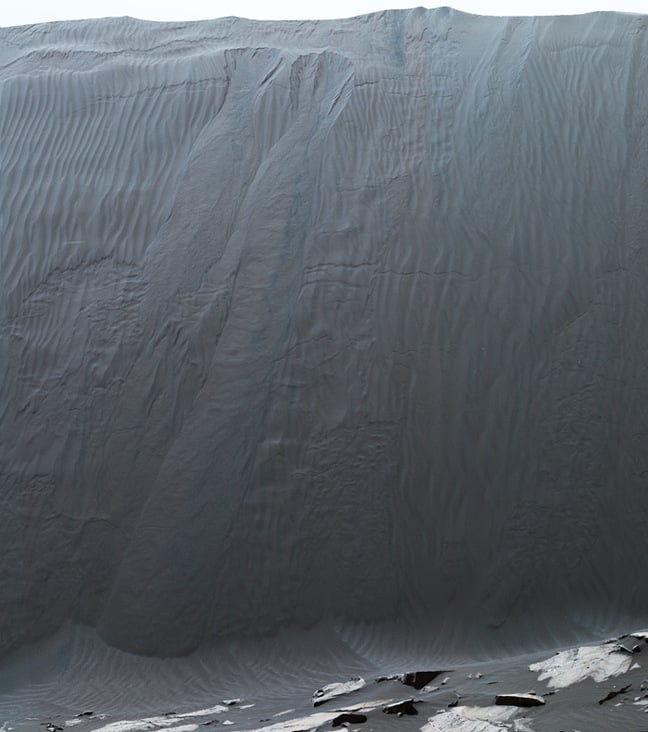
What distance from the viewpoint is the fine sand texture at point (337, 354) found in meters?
4.18

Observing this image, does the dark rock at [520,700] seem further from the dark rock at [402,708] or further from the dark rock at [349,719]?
the dark rock at [349,719]

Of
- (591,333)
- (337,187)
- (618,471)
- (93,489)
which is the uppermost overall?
(337,187)

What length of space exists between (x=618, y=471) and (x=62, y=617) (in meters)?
2.44

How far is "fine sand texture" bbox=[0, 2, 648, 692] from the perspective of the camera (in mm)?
4184

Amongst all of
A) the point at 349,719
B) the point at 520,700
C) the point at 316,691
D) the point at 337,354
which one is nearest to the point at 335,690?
the point at 316,691

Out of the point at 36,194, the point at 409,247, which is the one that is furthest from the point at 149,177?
the point at 409,247

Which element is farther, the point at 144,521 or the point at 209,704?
the point at 144,521

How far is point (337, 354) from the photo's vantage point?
171 inches

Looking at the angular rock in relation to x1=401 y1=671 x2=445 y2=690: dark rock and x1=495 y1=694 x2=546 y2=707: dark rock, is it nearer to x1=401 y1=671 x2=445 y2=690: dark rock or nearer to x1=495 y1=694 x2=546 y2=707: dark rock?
x1=401 y1=671 x2=445 y2=690: dark rock

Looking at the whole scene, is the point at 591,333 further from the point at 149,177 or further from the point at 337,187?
the point at 149,177

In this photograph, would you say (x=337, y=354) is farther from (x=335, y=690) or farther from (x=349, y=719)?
(x=349, y=719)

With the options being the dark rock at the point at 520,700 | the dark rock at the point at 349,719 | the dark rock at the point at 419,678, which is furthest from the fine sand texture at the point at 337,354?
the dark rock at the point at 520,700

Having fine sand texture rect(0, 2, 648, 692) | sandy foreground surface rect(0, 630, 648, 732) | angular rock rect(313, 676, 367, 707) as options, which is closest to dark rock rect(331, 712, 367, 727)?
sandy foreground surface rect(0, 630, 648, 732)

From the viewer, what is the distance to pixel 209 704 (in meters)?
3.81
